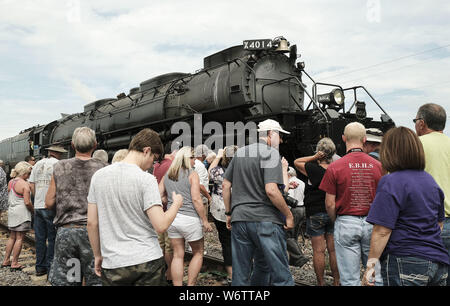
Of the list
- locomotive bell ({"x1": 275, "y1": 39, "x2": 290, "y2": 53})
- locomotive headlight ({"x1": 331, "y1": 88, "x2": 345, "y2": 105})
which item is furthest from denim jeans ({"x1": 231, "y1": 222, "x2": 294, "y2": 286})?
locomotive bell ({"x1": 275, "y1": 39, "x2": 290, "y2": 53})

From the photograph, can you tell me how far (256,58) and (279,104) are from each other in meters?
1.29

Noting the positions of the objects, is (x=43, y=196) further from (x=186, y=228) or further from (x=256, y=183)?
(x=256, y=183)

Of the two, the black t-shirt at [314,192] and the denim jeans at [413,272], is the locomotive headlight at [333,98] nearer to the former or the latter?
the black t-shirt at [314,192]

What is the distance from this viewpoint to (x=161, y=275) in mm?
2748

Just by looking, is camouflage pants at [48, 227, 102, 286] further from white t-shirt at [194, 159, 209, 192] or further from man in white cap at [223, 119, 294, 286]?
white t-shirt at [194, 159, 209, 192]

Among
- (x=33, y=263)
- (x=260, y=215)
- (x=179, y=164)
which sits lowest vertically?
(x=33, y=263)

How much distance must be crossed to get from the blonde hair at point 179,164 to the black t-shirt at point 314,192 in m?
1.53

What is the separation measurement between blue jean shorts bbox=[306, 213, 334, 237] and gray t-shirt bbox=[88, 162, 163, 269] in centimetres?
268

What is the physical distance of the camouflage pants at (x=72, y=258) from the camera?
350 cm

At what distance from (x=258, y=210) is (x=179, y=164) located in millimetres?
1399

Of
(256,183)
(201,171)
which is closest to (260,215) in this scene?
(256,183)

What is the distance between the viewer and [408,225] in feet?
8.28

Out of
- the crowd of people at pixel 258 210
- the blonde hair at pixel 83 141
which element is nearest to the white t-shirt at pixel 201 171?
the crowd of people at pixel 258 210

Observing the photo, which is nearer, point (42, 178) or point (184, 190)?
point (184, 190)
